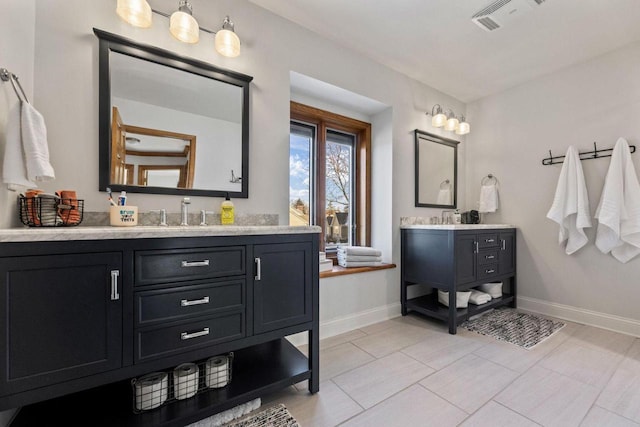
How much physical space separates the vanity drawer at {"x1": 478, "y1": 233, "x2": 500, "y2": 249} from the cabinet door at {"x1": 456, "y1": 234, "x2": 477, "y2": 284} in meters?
0.10

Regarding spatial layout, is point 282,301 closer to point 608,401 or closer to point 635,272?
point 608,401

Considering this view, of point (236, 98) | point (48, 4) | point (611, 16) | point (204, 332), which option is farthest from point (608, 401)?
point (48, 4)

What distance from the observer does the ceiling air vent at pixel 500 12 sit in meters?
1.86

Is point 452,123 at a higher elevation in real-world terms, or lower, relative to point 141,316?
higher

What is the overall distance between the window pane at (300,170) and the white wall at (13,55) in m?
1.65

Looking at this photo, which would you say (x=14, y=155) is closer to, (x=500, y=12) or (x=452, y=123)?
(x=500, y=12)

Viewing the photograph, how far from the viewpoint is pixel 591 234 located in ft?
8.36

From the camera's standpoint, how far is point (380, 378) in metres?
1.68

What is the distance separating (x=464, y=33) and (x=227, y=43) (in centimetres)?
186

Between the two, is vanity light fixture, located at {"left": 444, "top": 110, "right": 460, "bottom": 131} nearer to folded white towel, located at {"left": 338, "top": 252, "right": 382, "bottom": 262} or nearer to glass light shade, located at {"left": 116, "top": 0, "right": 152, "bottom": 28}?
folded white towel, located at {"left": 338, "top": 252, "right": 382, "bottom": 262}

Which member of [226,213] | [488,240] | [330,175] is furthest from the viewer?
[330,175]

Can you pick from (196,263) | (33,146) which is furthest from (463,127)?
(33,146)

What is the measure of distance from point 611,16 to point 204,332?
3425 mm

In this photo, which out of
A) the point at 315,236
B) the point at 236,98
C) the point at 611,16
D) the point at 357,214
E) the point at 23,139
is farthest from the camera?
the point at 357,214
